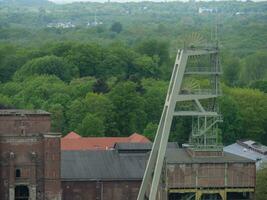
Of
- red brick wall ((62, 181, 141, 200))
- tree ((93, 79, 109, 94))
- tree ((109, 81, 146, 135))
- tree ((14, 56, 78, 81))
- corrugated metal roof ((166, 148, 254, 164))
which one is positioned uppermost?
tree ((14, 56, 78, 81))

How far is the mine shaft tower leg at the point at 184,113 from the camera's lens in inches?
1677

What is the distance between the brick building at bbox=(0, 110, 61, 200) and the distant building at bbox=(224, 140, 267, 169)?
1925 centimetres

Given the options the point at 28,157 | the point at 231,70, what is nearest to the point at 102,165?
the point at 28,157

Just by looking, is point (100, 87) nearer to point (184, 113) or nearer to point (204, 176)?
point (204, 176)

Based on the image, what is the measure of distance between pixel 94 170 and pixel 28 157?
4.40 metres

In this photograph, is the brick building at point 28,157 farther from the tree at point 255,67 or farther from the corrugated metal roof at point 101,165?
the tree at point 255,67

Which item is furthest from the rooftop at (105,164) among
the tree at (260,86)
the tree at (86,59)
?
the tree at (86,59)

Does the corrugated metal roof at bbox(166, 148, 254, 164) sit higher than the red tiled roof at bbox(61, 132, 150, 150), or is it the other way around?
the corrugated metal roof at bbox(166, 148, 254, 164)

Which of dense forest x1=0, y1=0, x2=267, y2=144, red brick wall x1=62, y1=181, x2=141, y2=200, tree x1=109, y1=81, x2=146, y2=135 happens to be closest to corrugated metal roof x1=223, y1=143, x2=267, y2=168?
dense forest x1=0, y1=0, x2=267, y2=144

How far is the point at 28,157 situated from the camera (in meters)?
54.1

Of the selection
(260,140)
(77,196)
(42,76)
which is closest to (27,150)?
(77,196)

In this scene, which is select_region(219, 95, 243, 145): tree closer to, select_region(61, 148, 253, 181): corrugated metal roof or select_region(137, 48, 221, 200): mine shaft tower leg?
select_region(61, 148, 253, 181): corrugated metal roof

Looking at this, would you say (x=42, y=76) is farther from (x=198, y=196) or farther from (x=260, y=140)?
(x=198, y=196)

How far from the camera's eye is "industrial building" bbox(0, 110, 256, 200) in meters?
47.5
